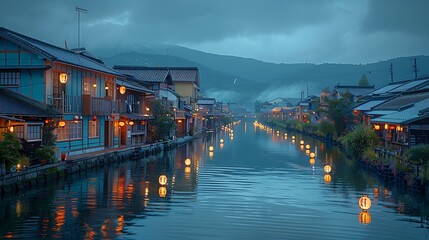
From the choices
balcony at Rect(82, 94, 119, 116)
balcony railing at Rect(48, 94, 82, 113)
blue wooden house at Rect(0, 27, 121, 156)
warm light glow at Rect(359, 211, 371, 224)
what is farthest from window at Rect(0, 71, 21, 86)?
warm light glow at Rect(359, 211, 371, 224)

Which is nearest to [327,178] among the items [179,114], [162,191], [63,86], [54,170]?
[162,191]

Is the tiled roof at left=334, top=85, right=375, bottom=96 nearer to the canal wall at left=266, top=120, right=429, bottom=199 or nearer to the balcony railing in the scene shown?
the canal wall at left=266, top=120, right=429, bottom=199

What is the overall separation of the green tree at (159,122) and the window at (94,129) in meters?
12.8

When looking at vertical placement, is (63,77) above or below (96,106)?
above

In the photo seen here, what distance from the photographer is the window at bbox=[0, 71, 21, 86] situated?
31.3 metres

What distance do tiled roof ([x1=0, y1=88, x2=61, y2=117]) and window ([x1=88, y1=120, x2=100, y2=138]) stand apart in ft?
25.5

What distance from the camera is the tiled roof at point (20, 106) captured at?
1041 inches

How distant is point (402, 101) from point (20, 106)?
127 feet

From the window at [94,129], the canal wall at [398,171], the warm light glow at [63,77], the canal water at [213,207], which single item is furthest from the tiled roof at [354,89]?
the warm light glow at [63,77]

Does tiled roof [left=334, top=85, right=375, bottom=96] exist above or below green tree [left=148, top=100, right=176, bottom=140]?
above

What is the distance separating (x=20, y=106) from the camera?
27969 mm

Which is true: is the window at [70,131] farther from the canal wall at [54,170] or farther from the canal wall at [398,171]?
the canal wall at [398,171]

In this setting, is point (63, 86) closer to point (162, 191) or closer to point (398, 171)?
point (162, 191)

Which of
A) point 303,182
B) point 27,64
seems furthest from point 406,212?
point 27,64
